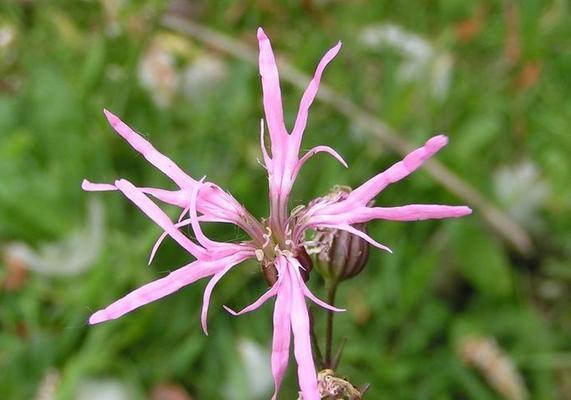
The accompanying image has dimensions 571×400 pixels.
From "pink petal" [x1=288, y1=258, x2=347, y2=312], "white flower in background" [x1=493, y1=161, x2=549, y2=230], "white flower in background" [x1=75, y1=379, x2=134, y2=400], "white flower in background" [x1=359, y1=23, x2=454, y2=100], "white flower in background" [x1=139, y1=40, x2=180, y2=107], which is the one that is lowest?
"white flower in background" [x1=75, y1=379, x2=134, y2=400]

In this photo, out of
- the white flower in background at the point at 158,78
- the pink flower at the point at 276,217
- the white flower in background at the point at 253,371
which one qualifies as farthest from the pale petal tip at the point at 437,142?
the white flower in background at the point at 158,78

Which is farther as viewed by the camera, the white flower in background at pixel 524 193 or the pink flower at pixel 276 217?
the white flower in background at pixel 524 193

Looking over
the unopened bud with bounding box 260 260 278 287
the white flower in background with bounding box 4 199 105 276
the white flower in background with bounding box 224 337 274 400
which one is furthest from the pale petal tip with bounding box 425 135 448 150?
the white flower in background with bounding box 4 199 105 276

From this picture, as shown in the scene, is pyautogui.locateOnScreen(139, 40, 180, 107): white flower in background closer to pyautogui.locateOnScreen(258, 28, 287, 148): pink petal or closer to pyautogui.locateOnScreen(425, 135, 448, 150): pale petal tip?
pyautogui.locateOnScreen(258, 28, 287, 148): pink petal

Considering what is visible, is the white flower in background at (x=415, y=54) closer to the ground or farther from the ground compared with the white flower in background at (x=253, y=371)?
farther from the ground

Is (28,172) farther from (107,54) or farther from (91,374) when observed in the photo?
(91,374)

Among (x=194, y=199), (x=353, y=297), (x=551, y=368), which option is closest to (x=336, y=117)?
(x=353, y=297)

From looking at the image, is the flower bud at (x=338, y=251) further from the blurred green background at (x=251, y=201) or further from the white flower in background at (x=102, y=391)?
the white flower in background at (x=102, y=391)
